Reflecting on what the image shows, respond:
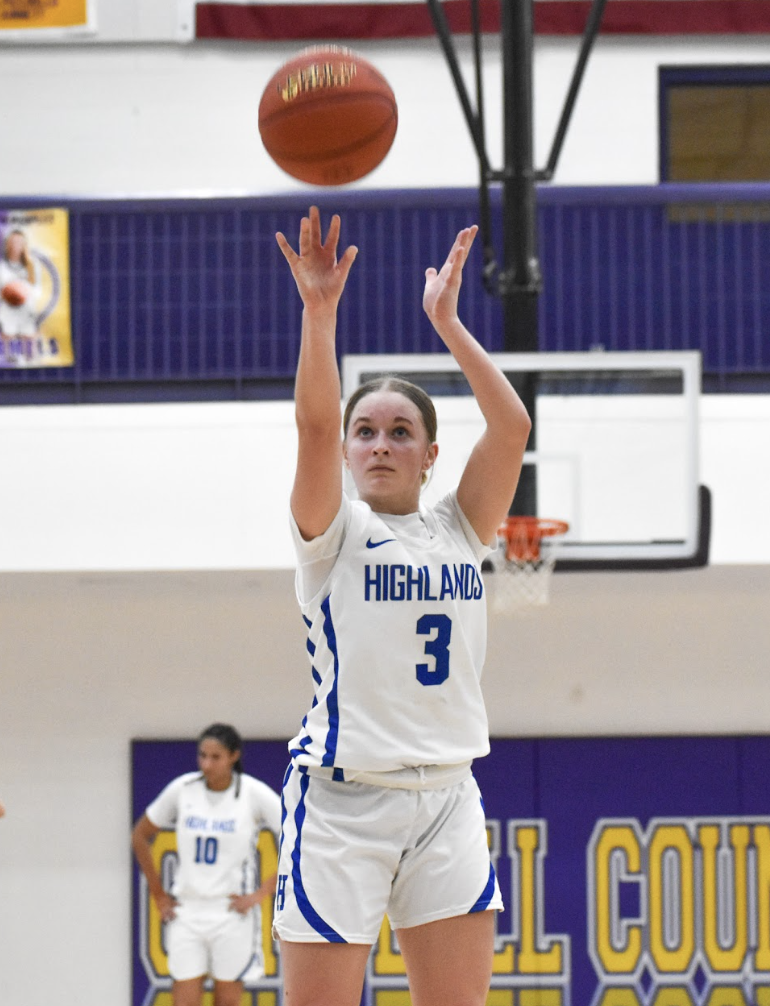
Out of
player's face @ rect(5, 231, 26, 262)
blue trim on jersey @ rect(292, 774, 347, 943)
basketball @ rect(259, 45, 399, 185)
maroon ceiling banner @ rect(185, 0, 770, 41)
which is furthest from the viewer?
maroon ceiling banner @ rect(185, 0, 770, 41)

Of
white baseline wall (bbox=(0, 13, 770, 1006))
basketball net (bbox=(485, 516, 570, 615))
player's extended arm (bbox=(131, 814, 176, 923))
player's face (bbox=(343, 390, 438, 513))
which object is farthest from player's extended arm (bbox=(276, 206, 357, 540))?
player's extended arm (bbox=(131, 814, 176, 923))

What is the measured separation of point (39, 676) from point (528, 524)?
12.5 ft

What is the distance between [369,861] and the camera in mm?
2377

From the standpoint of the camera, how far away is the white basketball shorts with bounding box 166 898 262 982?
6.81 metres

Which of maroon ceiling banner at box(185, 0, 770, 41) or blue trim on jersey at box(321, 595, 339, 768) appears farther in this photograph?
maroon ceiling banner at box(185, 0, 770, 41)

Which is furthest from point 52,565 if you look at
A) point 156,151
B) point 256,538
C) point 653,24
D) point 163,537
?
point 653,24

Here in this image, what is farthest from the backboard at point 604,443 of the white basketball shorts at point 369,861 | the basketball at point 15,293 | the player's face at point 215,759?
the white basketball shorts at point 369,861

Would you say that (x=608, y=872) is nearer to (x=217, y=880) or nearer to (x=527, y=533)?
(x=217, y=880)

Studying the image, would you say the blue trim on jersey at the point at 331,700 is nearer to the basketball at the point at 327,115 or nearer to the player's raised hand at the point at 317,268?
the player's raised hand at the point at 317,268

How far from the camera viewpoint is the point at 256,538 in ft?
21.6

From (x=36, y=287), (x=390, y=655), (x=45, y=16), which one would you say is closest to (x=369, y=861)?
(x=390, y=655)

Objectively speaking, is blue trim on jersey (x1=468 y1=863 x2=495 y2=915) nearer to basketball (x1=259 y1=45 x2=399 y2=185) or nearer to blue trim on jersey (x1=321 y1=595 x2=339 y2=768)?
blue trim on jersey (x1=321 y1=595 x2=339 y2=768)

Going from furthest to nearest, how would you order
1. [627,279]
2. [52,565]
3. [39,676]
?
[39,676]
[627,279]
[52,565]

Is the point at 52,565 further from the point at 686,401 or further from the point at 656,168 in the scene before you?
the point at 656,168
